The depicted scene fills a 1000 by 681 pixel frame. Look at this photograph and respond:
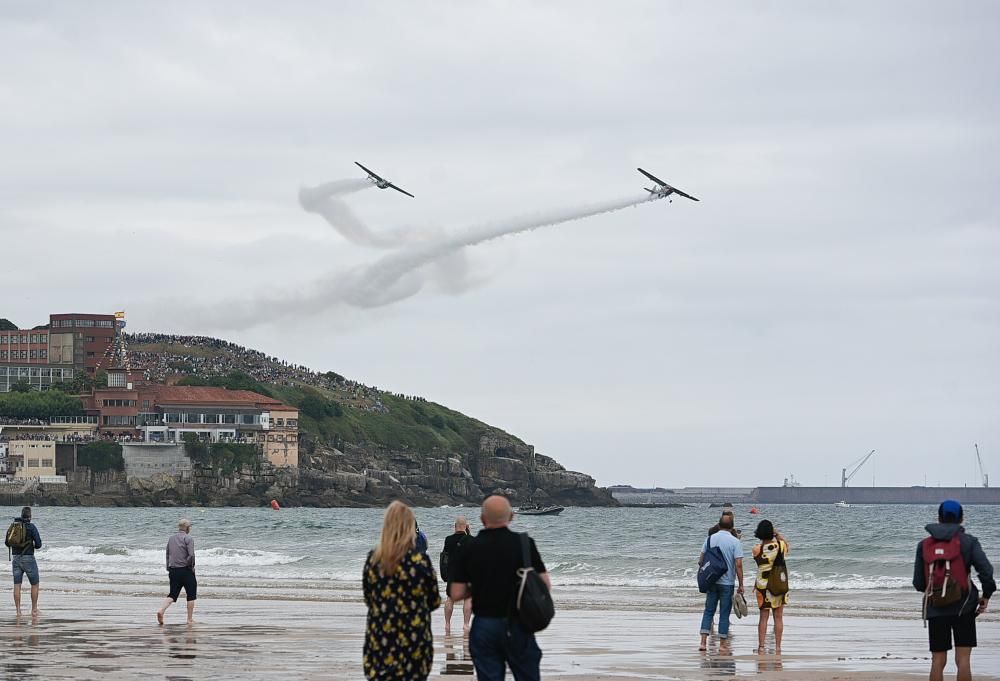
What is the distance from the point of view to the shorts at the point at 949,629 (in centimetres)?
1530

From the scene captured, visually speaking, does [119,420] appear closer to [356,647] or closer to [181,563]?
[181,563]

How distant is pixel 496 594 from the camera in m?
11.9

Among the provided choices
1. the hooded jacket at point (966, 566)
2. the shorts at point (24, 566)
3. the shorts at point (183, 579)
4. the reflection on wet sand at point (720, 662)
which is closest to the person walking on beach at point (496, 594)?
the hooded jacket at point (966, 566)

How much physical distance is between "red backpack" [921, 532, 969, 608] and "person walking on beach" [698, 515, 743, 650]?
20.0 feet

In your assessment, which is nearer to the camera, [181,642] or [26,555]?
[181,642]

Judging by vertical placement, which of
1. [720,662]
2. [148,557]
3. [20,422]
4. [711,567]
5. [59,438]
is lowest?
[148,557]

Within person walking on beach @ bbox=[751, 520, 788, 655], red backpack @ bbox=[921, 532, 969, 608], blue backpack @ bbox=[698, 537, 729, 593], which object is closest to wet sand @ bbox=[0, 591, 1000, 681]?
person walking on beach @ bbox=[751, 520, 788, 655]

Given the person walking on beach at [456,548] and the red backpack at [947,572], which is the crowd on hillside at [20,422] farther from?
the red backpack at [947,572]

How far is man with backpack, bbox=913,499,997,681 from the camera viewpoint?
15141 millimetres

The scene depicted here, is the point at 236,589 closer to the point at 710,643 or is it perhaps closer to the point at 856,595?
the point at 856,595

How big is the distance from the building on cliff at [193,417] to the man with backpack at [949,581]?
170920 mm

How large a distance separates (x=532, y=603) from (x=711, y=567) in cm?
1035

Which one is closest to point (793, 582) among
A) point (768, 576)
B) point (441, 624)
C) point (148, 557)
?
point (441, 624)

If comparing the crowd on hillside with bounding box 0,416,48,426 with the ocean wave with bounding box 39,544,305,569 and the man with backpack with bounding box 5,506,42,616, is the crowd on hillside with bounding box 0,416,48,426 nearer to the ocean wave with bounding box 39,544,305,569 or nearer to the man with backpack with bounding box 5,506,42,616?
the ocean wave with bounding box 39,544,305,569
